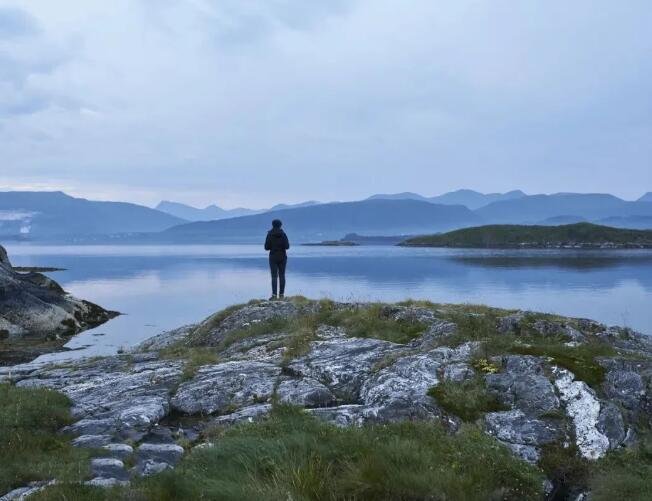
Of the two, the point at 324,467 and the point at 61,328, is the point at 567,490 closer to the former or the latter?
the point at 324,467

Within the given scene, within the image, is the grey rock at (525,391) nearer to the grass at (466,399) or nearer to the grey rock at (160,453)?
the grass at (466,399)

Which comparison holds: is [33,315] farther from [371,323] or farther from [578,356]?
[578,356]

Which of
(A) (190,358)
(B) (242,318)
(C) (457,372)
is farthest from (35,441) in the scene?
(B) (242,318)

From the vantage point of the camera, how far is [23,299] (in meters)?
37.6

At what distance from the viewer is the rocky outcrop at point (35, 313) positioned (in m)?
35.5

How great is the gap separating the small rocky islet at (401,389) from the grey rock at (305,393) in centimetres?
3

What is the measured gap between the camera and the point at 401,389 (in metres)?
12.5

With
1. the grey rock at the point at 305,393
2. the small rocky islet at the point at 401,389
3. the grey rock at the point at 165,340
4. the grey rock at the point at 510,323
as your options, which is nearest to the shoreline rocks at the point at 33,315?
the grey rock at the point at 165,340

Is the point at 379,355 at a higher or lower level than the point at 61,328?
higher

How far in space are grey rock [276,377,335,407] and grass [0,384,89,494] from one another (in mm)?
4627

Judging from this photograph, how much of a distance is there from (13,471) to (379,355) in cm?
912

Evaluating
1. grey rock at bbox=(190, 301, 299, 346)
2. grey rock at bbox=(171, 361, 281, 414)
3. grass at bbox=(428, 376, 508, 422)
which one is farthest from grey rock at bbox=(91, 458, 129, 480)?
grey rock at bbox=(190, 301, 299, 346)

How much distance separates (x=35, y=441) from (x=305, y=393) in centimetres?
565

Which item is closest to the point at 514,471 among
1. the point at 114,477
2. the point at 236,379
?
the point at 114,477
